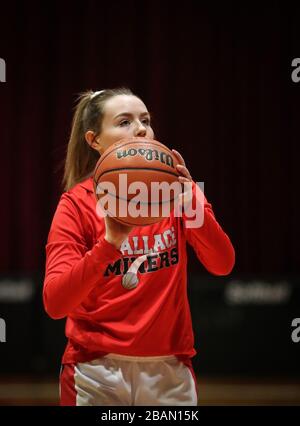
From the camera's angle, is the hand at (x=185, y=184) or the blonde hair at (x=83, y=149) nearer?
the hand at (x=185, y=184)

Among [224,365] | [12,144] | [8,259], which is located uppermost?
[12,144]

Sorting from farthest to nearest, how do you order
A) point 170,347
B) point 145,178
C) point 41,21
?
point 41,21
point 170,347
point 145,178

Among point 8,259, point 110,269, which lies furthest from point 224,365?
point 110,269

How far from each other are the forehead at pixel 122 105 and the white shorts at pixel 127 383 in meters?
0.72

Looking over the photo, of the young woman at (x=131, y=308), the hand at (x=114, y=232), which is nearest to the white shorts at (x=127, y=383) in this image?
the young woman at (x=131, y=308)

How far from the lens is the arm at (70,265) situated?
1629 mm

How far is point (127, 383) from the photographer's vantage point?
1.79 metres

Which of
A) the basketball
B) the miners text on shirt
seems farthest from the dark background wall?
the basketball

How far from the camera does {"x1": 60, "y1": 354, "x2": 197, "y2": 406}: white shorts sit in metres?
1.79

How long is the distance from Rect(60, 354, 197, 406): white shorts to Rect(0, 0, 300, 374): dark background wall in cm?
422

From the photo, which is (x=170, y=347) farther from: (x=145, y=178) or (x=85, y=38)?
(x=85, y=38)

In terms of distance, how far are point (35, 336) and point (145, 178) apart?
3.48 m

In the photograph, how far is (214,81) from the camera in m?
6.18

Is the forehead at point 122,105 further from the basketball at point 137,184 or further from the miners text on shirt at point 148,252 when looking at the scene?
the miners text on shirt at point 148,252
